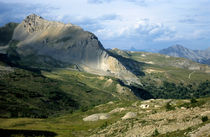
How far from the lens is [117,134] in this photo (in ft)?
312

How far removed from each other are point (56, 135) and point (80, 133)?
11837 mm

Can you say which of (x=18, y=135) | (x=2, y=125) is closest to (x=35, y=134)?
(x=18, y=135)

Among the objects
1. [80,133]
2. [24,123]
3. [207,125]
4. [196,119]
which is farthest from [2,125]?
[207,125]

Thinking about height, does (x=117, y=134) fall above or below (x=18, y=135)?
above

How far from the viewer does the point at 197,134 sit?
58.3m

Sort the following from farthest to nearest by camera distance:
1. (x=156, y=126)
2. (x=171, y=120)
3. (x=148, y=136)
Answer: (x=171, y=120), (x=156, y=126), (x=148, y=136)

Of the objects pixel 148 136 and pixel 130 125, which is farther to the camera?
pixel 130 125

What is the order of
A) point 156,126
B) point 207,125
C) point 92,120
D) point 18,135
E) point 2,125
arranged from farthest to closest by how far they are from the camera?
point 92,120
point 2,125
point 18,135
point 156,126
point 207,125

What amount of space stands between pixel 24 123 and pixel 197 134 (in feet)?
407

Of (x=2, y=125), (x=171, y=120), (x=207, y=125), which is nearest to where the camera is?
(x=207, y=125)

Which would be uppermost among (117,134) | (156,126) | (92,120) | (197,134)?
(197,134)

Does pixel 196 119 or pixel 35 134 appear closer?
pixel 196 119

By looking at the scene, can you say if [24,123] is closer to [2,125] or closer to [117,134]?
[2,125]

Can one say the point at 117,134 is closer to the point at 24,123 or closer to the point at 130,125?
the point at 130,125
